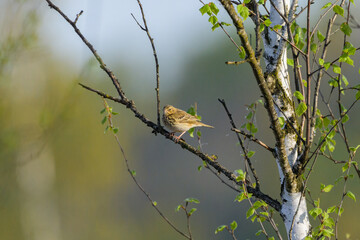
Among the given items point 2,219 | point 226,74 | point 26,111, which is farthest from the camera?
point 226,74

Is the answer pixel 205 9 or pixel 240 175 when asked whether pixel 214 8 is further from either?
pixel 240 175

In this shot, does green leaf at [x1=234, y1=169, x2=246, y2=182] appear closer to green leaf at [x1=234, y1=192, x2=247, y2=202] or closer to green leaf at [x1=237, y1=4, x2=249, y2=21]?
green leaf at [x1=234, y1=192, x2=247, y2=202]

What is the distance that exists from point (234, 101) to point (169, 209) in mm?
11095

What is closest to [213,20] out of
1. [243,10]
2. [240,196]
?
[243,10]

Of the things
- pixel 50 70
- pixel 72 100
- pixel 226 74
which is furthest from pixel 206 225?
pixel 72 100

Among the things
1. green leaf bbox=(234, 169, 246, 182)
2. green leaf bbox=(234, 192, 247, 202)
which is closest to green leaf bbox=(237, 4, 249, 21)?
green leaf bbox=(234, 169, 246, 182)

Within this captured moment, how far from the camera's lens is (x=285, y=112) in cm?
370

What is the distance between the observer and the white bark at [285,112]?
3.55m

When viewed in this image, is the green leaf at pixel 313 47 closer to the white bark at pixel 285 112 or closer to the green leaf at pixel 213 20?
the white bark at pixel 285 112

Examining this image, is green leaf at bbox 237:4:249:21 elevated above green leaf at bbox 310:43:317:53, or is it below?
below

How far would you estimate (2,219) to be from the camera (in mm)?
19891

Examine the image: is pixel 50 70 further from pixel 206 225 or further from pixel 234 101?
pixel 234 101

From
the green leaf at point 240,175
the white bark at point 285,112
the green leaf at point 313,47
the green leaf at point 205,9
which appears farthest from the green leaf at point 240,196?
the green leaf at point 205,9

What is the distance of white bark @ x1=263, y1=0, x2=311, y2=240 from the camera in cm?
355
